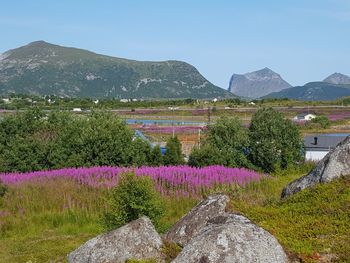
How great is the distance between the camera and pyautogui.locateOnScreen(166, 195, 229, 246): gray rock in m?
8.88

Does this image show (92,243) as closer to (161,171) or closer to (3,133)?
(161,171)

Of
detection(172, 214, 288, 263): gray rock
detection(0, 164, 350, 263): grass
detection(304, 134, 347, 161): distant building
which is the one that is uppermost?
detection(172, 214, 288, 263): gray rock

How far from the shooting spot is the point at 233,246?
6.02 metres

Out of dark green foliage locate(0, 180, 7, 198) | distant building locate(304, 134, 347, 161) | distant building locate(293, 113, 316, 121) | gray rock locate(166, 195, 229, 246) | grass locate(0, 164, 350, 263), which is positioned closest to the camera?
grass locate(0, 164, 350, 263)

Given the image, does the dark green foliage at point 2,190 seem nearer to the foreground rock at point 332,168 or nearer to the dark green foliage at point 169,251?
the foreground rock at point 332,168

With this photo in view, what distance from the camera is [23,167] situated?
23359mm

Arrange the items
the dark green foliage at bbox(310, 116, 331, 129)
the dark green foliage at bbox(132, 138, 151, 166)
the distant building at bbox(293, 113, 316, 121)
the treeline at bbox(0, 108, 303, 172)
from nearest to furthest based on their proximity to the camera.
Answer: the treeline at bbox(0, 108, 303, 172), the dark green foliage at bbox(132, 138, 151, 166), the dark green foliage at bbox(310, 116, 331, 129), the distant building at bbox(293, 113, 316, 121)

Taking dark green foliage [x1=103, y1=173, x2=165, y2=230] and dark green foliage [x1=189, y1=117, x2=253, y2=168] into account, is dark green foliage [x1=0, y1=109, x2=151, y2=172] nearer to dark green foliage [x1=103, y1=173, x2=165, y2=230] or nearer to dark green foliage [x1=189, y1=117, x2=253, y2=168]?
dark green foliage [x1=189, y1=117, x2=253, y2=168]

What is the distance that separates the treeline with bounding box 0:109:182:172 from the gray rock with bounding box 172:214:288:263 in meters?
16.6

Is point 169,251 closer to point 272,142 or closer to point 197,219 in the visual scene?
point 197,219

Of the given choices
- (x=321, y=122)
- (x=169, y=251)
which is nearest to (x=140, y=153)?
(x=169, y=251)

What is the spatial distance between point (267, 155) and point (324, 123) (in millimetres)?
74168

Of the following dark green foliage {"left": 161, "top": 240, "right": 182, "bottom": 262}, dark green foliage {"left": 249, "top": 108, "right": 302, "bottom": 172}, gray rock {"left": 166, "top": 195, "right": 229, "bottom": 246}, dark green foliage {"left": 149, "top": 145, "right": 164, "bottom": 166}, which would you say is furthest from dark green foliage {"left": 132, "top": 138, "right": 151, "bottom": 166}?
dark green foliage {"left": 161, "top": 240, "right": 182, "bottom": 262}

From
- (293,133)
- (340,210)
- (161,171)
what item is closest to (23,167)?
(161,171)
